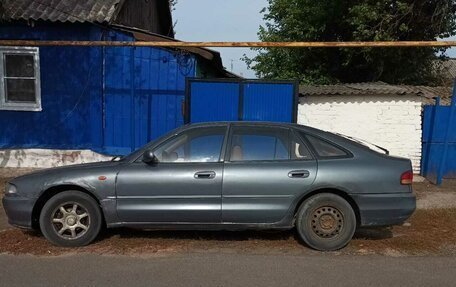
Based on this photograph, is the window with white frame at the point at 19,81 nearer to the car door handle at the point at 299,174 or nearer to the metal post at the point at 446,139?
the car door handle at the point at 299,174

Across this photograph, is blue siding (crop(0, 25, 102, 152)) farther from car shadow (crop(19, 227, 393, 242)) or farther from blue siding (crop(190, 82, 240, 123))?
car shadow (crop(19, 227, 393, 242))

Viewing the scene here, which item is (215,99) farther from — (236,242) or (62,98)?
(236,242)

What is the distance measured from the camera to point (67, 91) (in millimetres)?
10055

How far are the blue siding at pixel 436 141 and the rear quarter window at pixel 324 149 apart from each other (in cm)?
500

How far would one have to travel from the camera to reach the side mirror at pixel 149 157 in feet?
17.4

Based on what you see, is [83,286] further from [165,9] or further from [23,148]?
[165,9]

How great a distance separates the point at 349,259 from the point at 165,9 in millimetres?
15244

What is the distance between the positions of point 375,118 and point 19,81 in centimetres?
769

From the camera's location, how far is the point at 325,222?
535cm

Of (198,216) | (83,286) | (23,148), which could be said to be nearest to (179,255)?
(198,216)

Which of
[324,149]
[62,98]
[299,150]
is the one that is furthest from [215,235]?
[62,98]

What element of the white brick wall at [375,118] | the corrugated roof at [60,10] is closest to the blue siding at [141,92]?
the corrugated roof at [60,10]

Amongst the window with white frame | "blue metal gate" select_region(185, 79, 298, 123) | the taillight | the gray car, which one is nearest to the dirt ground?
the gray car

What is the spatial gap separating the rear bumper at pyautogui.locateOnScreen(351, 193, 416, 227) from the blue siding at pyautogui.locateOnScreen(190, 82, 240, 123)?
4.56 meters
